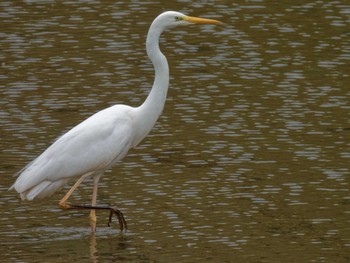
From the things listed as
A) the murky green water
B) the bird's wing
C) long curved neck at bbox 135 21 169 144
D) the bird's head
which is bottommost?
the murky green water

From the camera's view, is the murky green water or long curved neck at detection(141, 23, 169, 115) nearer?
the murky green water

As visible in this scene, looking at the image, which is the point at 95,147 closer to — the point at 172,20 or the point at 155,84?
the point at 155,84

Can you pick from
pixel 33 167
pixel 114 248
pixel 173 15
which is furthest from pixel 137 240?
pixel 173 15

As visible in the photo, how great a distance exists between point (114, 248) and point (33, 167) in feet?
4.24

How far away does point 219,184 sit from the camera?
625 inches

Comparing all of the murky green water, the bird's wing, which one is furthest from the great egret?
the murky green water

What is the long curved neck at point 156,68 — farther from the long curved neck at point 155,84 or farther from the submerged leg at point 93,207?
the submerged leg at point 93,207

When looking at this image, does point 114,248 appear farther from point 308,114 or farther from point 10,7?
point 10,7

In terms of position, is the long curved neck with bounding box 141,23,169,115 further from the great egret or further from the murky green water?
the murky green water

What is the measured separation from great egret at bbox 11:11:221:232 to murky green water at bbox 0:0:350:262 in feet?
1.65

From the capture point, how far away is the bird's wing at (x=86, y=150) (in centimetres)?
1445

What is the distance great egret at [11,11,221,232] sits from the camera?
14.4 m

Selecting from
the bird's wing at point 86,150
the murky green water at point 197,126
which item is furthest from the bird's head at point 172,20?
the murky green water at point 197,126

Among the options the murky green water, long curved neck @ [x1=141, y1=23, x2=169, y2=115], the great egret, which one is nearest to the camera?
the murky green water
